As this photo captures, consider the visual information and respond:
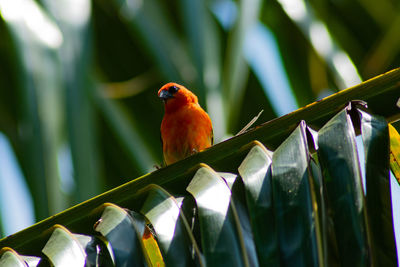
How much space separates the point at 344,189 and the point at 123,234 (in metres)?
0.63

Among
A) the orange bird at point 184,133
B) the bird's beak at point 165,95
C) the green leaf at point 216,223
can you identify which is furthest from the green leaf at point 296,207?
the bird's beak at point 165,95

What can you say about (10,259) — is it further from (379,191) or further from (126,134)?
(126,134)

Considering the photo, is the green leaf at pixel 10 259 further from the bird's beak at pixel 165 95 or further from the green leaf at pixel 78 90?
the bird's beak at pixel 165 95

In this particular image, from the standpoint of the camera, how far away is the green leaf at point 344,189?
159 cm

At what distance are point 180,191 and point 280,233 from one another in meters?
0.56

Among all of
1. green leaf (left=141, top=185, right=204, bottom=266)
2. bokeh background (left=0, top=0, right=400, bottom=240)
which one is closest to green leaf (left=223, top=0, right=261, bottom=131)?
bokeh background (left=0, top=0, right=400, bottom=240)

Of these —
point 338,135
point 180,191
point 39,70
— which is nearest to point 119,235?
point 180,191

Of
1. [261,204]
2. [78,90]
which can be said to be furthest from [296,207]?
[78,90]

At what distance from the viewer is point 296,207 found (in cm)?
169

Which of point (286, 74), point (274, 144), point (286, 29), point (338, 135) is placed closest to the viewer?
point (338, 135)

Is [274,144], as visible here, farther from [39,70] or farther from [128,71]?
[128,71]

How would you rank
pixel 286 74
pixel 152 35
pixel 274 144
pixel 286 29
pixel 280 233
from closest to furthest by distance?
pixel 280 233, pixel 274 144, pixel 152 35, pixel 286 74, pixel 286 29

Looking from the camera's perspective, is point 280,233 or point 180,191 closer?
point 280,233

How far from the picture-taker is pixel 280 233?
1.67 meters
